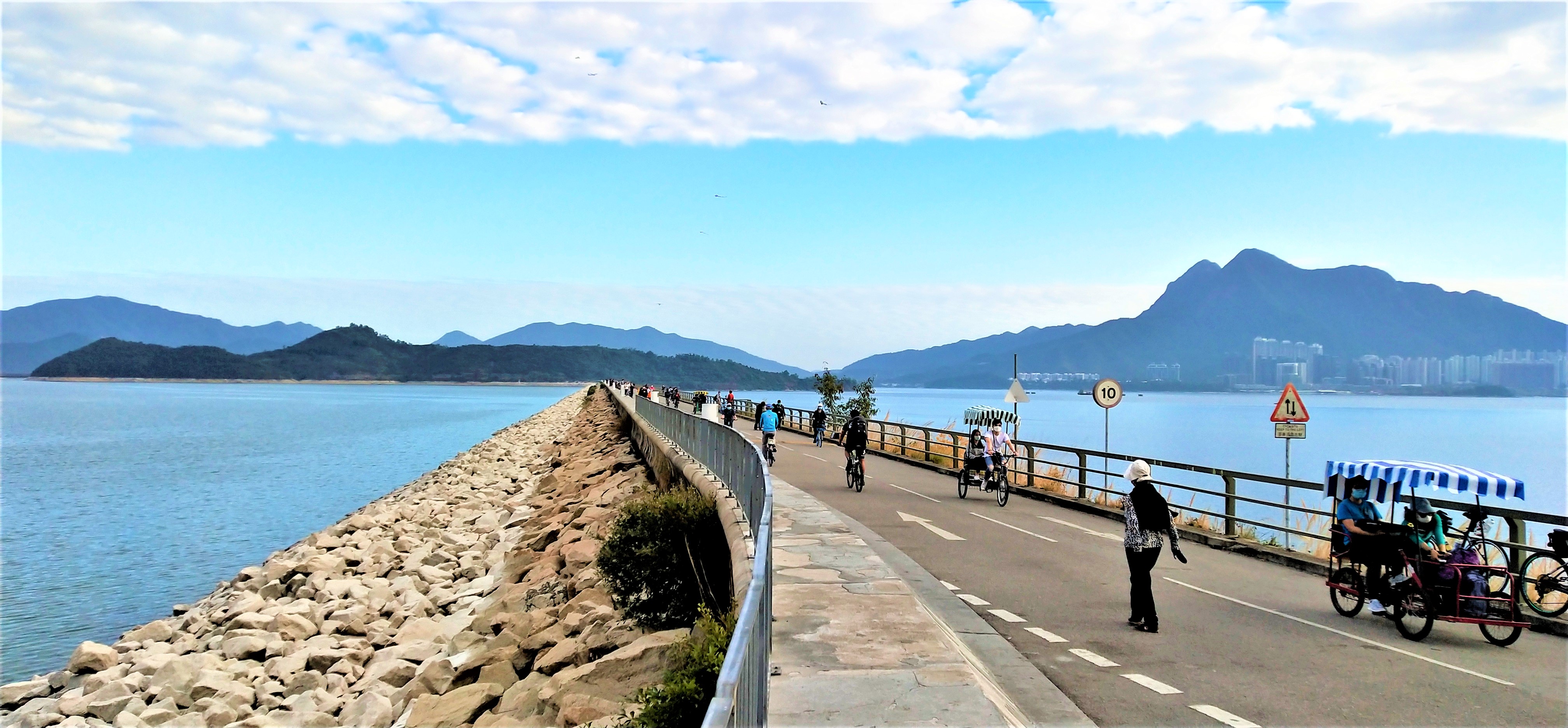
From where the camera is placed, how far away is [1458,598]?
9.48 metres

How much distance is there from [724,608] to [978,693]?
4898mm

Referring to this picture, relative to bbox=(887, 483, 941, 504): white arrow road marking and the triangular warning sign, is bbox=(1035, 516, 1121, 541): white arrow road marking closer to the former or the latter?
bbox=(887, 483, 941, 504): white arrow road marking

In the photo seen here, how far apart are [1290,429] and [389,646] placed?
15.0 m

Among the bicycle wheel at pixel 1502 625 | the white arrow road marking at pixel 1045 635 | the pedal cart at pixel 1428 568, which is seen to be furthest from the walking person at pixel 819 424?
the bicycle wheel at pixel 1502 625

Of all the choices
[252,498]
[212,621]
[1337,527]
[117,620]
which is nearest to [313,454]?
[252,498]

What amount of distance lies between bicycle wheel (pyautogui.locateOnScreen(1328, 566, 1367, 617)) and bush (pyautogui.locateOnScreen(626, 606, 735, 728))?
683cm

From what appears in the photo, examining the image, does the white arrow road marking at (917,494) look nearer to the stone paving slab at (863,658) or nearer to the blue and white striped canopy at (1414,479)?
the stone paving slab at (863,658)

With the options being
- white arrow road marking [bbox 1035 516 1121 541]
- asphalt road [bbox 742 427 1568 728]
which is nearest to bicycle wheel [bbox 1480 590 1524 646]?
asphalt road [bbox 742 427 1568 728]

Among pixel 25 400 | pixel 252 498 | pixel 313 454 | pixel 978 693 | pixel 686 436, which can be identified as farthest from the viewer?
pixel 25 400

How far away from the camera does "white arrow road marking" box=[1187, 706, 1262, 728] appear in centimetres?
694

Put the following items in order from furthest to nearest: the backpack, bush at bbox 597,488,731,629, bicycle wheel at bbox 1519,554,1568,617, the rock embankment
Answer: bush at bbox 597,488,731,629 → the rock embankment → bicycle wheel at bbox 1519,554,1568,617 → the backpack

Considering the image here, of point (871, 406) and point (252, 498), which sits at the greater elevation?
point (871, 406)

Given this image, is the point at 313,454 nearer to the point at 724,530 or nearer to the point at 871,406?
the point at 871,406

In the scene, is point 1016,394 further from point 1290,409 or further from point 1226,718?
point 1226,718
